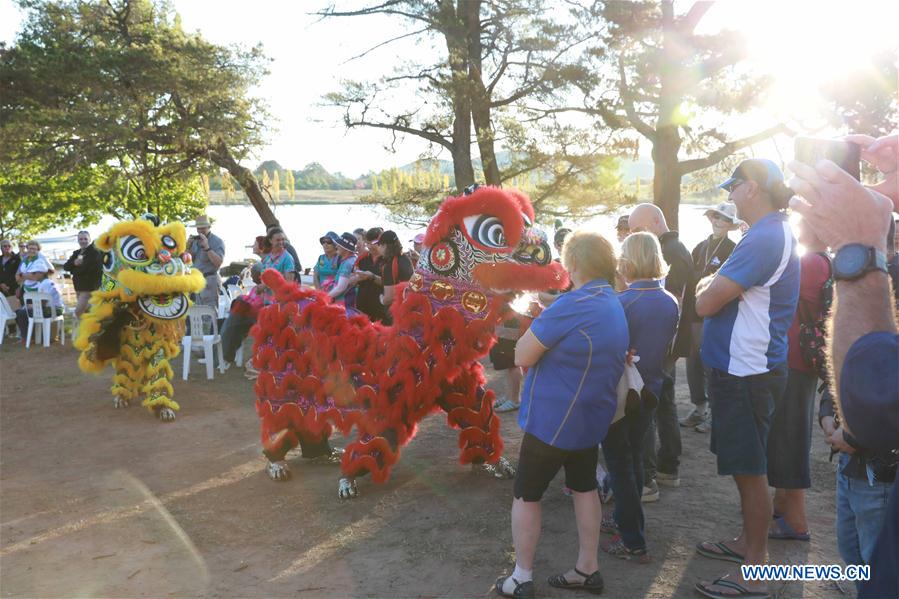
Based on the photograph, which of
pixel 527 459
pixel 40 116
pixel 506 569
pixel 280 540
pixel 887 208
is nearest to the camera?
pixel 887 208

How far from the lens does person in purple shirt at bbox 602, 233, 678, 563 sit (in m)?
3.50

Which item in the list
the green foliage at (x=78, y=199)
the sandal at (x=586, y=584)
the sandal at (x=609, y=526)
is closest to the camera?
the sandal at (x=586, y=584)

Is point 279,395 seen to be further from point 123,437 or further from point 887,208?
point 887,208

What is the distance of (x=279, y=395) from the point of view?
4.98 m

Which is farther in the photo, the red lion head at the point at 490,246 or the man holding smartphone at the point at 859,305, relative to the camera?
the red lion head at the point at 490,246

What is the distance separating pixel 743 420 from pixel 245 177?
53.2 ft

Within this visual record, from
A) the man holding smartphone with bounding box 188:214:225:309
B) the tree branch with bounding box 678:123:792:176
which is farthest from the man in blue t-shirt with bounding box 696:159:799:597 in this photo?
the tree branch with bounding box 678:123:792:176

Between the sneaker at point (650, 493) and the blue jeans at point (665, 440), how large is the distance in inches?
1.6

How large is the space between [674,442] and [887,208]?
11.0 feet

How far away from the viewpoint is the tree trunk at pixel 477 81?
1295cm

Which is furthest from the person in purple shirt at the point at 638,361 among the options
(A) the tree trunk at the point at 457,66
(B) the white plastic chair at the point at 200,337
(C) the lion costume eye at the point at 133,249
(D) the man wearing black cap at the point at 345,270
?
(A) the tree trunk at the point at 457,66

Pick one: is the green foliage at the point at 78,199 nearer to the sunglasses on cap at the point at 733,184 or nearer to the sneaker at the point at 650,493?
the sneaker at the point at 650,493

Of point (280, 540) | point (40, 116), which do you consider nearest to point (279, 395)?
point (280, 540)

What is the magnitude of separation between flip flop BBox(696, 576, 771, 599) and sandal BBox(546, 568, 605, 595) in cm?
48
